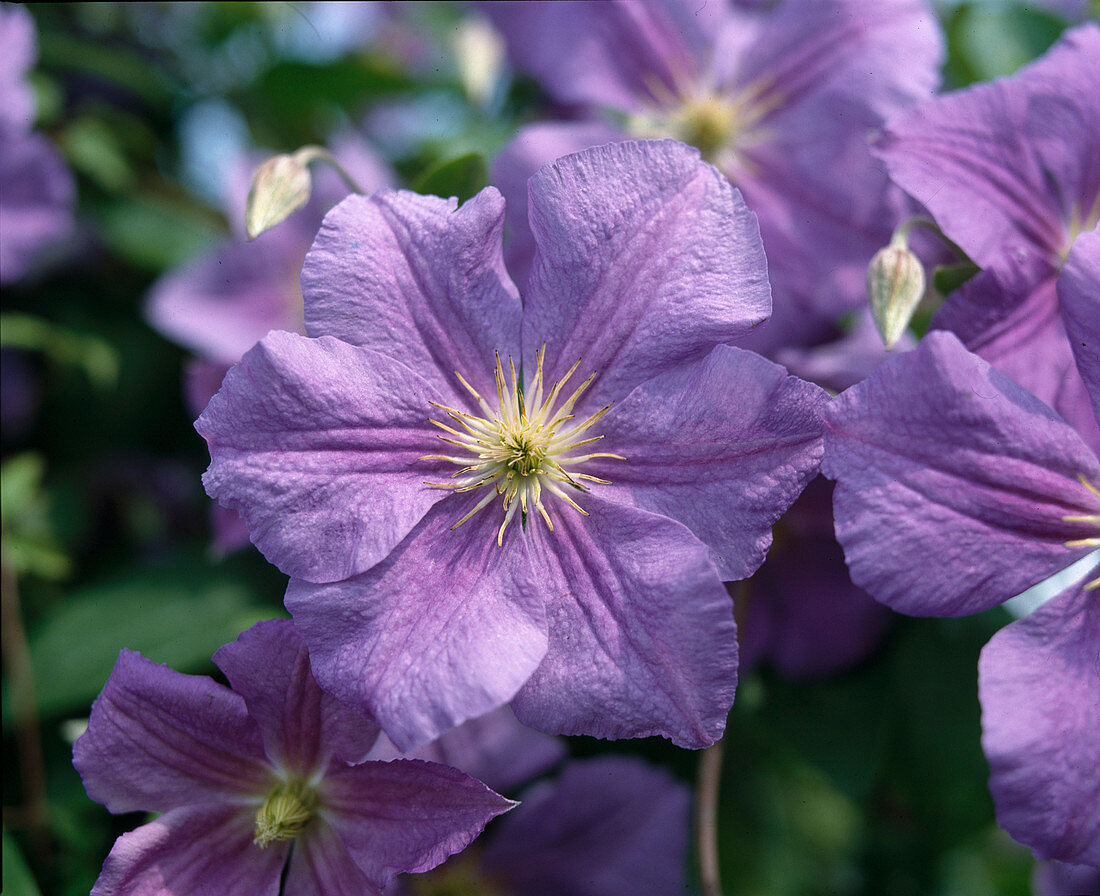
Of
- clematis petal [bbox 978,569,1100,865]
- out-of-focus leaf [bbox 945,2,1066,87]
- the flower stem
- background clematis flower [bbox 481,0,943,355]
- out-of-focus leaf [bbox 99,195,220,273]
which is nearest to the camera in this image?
clematis petal [bbox 978,569,1100,865]

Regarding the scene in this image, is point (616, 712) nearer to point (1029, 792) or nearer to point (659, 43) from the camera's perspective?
point (1029, 792)

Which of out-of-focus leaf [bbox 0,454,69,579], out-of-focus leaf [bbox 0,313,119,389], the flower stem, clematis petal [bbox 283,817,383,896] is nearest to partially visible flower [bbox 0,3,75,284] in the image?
out-of-focus leaf [bbox 0,313,119,389]

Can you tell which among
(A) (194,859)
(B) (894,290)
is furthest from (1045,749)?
(A) (194,859)

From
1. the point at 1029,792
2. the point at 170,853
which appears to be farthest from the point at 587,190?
the point at 170,853

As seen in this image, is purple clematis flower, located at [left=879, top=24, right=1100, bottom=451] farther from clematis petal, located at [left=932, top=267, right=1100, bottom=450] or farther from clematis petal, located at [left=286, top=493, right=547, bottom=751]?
clematis petal, located at [left=286, top=493, right=547, bottom=751]

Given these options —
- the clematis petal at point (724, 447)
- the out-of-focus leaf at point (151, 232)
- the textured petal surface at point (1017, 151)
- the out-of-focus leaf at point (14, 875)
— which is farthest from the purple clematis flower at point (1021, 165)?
the out-of-focus leaf at point (151, 232)

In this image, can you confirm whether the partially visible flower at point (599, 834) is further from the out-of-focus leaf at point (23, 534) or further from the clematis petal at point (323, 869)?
the out-of-focus leaf at point (23, 534)

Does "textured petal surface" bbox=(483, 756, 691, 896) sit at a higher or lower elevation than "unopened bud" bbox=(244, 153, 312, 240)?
lower
